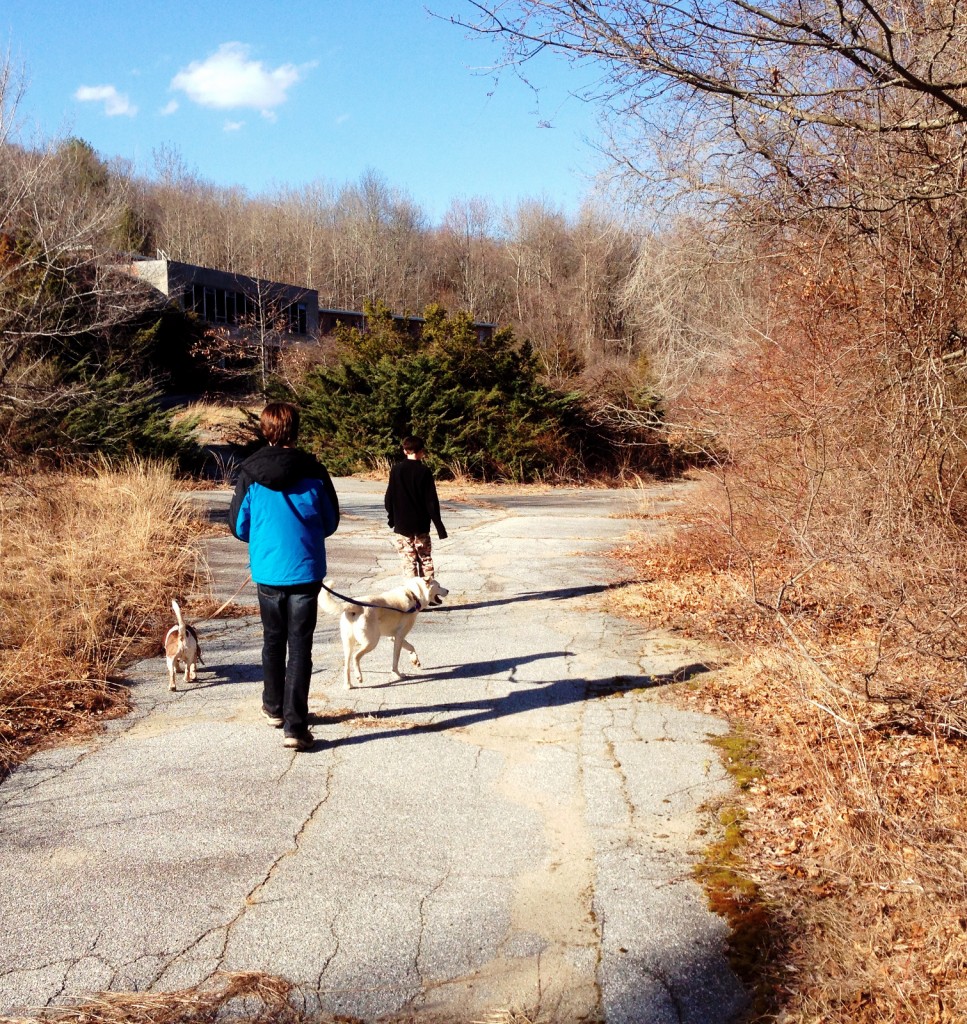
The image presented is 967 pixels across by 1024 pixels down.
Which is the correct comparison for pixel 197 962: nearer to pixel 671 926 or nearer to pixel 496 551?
pixel 671 926

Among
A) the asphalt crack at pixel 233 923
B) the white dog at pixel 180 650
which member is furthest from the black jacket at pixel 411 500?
the asphalt crack at pixel 233 923

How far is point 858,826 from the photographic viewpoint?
4336 mm

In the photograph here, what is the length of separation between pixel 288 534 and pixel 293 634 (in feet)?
1.94

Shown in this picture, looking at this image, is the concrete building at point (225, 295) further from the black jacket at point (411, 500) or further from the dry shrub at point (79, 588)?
the black jacket at point (411, 500)

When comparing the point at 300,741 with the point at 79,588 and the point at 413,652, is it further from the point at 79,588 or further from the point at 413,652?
the point at 79,588

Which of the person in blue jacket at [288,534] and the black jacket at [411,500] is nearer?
the person in blue jacket at [288,534]

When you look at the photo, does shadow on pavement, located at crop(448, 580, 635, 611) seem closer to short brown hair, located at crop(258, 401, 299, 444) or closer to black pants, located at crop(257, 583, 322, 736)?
black pants, located at crop(257, 583, 322, 736)

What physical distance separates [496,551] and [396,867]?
944cm

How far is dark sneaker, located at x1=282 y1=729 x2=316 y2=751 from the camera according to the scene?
5.61 m

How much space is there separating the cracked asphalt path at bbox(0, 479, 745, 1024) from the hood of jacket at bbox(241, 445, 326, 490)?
5.19 feet

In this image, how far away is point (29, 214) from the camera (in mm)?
17781

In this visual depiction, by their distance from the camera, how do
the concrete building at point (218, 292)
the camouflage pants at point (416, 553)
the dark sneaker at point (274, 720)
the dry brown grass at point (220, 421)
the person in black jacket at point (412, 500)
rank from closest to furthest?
1. the dark sneaker at point (274, 720)
2. the person in black jacket at point (412, 500)
3. the camouflage pants at point (416, 553)
4. the dry brown grass at point (220, 421)
5. the concrete building at point (218, 292)

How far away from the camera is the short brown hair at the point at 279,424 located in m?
5.57

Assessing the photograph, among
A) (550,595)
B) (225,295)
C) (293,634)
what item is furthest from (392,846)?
(225,295)
